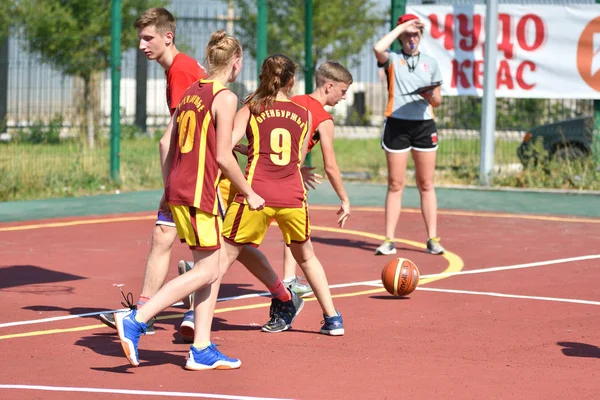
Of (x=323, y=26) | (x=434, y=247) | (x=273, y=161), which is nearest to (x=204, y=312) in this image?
(x=273, y=161)

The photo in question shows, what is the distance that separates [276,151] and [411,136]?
4.13 m

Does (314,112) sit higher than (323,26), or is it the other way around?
(323,26)

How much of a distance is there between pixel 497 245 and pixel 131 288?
4417mm

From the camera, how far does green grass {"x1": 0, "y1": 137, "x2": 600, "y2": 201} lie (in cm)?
1628

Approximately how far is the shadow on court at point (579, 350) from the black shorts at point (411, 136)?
167 inches

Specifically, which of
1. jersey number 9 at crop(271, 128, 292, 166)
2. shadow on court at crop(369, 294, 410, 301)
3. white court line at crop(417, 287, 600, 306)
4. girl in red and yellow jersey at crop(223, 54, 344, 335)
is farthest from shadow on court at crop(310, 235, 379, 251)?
jersey number 9 at crop(271, 128, 292, 166)

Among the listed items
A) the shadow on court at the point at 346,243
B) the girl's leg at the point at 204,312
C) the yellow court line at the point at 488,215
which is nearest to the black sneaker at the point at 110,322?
the girl's leg at the point at 204,312

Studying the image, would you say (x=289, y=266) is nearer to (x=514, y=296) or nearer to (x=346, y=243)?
(x=514, y=296)

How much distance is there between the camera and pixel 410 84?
452 inches

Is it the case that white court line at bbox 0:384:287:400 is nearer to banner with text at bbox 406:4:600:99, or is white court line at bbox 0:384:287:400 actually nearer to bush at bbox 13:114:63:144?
bush at bbox 13:114:63:144

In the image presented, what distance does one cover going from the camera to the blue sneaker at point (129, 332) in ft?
21.1

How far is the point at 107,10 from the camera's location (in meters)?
25.8

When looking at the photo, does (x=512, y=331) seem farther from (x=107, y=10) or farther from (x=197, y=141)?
(x=107, y=10)

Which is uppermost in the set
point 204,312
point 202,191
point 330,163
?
A: point 330,163
